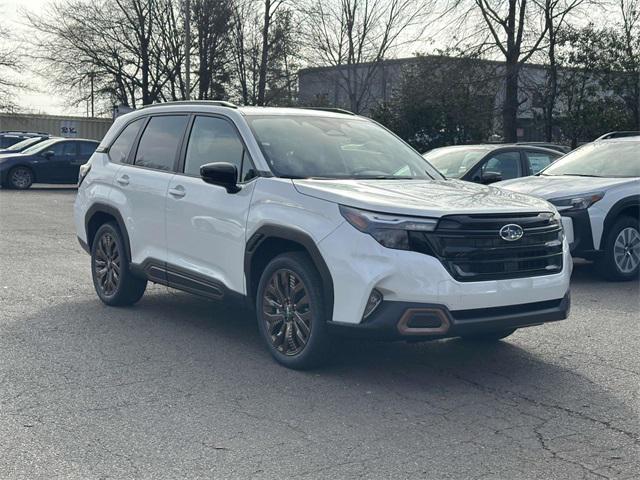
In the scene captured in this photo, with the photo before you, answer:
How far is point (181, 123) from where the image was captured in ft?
24.0

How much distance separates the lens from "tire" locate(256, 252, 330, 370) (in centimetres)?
554

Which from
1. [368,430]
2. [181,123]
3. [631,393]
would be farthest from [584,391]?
[181,123]

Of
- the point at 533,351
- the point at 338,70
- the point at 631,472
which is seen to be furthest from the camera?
the point at 338,70

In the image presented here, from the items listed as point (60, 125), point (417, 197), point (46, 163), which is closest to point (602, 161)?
point (417, 197)

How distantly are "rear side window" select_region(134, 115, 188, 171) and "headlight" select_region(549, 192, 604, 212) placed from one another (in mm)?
4329

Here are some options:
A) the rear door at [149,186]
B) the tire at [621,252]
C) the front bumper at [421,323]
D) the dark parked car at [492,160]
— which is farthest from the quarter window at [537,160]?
the front bumper at [421,323]

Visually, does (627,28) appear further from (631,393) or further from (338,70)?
(631,393)

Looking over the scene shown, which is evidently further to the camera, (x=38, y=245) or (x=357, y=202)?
(x=38, y=245)

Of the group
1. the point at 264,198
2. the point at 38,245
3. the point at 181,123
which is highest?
the point at 181,123

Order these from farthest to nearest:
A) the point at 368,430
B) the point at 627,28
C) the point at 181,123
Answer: the point at 627,28, the point at 181,123, the point at 368,430

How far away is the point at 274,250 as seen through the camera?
6.05 meters

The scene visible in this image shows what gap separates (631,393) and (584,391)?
0.90ft

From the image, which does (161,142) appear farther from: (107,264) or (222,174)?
(222,174)

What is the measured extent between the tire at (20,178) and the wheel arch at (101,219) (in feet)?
62.0
